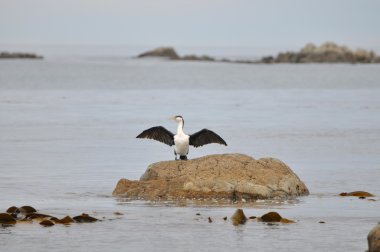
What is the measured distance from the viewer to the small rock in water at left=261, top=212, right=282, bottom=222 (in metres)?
15.6

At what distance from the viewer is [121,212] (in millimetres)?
16594

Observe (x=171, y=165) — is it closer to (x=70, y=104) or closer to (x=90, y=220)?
(x=90, y=220)

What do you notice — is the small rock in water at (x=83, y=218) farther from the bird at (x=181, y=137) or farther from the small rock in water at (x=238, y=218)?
the bird at (x=181, y=137)

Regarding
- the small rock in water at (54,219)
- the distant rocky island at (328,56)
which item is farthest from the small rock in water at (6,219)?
the distant rocky island at (328,56)

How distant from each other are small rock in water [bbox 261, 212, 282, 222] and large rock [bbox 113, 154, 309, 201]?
7.26 ft

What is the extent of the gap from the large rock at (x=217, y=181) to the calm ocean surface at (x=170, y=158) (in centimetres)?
44

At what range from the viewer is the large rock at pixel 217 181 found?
58.7 feet

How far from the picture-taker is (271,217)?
15562 mm

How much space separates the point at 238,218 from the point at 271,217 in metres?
0.53

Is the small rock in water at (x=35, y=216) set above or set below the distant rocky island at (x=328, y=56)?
below

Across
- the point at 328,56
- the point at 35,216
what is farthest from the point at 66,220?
the point at 328,56

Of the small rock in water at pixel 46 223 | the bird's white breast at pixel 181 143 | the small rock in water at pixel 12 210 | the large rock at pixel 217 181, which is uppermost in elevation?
the bird's white breast at pixel 181 143

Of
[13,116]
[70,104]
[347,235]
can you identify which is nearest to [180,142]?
[347,235]

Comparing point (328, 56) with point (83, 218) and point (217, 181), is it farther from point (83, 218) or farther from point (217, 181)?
point (83, 218)
